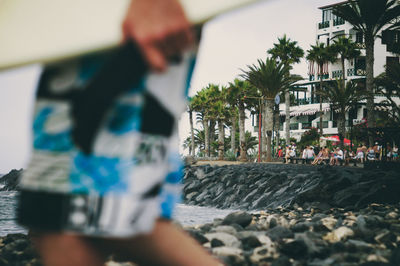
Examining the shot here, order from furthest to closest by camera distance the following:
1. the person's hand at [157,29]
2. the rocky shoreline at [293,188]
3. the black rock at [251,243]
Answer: the rocky shoreline at [293,188]
the black rock at [251,243]
the person's hand at [157,29]

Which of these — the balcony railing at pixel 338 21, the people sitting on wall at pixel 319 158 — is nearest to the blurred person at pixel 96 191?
the people sitting on wall at pixel 319 158

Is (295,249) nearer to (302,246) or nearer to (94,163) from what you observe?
(302,246)

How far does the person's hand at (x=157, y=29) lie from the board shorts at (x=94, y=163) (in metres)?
0.08

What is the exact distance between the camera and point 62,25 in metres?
1.04

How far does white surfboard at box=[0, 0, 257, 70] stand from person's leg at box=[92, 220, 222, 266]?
0.43 meters

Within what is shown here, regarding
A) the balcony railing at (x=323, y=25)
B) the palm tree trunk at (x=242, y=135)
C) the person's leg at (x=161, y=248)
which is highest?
the balcony railing at (x=323, y=25)

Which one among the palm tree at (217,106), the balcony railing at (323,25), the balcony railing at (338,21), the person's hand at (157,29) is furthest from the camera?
the balcony railing at (323,25)

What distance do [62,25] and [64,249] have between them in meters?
0.49

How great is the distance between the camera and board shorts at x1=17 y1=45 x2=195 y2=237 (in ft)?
3.27

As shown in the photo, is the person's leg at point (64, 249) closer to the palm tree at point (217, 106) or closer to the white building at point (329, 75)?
the palm tree at point (217, 106)

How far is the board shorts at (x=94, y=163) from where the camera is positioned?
100 cm

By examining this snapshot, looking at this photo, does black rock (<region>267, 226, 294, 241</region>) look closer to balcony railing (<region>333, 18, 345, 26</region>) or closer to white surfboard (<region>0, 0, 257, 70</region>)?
white surfboard (<region>0, 0, 257, 70</region>)

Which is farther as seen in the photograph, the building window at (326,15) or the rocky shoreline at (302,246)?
the building window at (326,15)

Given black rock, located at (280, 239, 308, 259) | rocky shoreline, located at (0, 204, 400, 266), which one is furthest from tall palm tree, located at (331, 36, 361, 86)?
black rock, located at (280, 239, 308, 259)
